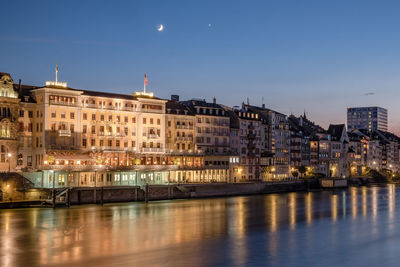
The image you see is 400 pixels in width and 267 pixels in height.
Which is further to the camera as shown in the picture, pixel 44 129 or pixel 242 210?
pixel 44 129

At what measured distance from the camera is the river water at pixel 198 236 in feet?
154

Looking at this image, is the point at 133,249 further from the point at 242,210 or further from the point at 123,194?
the point at 123,194

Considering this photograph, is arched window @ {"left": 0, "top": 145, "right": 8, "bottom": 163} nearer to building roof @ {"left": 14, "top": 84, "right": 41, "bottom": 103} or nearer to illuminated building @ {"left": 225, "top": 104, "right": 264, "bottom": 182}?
building roof @ {"left": 14, "top": 84, "right": 41, "bottom": 103}

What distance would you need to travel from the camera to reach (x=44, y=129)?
98.1m

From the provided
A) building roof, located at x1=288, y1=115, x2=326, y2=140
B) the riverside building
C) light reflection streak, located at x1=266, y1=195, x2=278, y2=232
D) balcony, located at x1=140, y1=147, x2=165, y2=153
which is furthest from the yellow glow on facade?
building roof, located at x1=288, y1=115, x2=326, y2=140

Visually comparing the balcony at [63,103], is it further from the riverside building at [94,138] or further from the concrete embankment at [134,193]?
the concrete embankment at [134,193]

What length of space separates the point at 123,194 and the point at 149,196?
5.75m

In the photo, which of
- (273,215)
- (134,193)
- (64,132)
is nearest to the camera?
(273,215)

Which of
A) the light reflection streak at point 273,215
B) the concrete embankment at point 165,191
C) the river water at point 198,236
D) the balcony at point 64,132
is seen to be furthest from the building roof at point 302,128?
the balcony at point 64,132

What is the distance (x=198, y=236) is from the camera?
59219 mm

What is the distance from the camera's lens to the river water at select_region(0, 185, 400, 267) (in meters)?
46.9

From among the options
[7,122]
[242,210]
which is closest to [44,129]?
[7,122]

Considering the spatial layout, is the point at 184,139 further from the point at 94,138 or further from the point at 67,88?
the point at 67,88

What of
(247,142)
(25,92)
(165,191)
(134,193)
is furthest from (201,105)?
(25,92)
